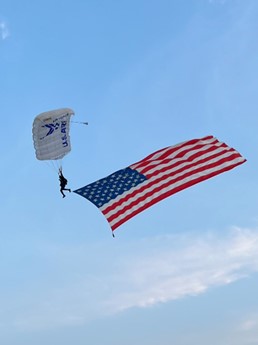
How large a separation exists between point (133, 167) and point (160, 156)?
1255 millimetres

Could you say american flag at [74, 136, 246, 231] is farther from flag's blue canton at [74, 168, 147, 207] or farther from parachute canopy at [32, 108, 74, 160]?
parachute canopy at [32, 108, 74, 160]

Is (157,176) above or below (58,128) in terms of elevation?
below

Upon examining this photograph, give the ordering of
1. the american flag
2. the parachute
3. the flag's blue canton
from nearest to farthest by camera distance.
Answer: the american flag
the flag's blue canton
the parachute

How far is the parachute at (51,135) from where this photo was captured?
1242 inches

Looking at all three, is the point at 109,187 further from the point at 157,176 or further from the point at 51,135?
the point at 51,135

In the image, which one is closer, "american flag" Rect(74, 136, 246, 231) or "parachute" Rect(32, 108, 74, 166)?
"american flag" Rect(74, 136, 246, 231)

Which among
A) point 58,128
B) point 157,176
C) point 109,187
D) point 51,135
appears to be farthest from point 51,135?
point 157,176

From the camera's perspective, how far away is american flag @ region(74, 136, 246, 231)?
78.2 ft

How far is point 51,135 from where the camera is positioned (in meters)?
32.0

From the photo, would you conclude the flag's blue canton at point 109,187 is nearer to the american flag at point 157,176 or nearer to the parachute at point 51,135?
the american flag at point 157,176

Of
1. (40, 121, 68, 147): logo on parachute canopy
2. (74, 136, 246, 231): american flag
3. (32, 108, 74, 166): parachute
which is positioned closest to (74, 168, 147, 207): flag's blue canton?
(74, 136, 246, 231): american flag

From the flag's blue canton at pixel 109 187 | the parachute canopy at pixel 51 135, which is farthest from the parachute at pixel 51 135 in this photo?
the flag's blue canton at pixel 109 187

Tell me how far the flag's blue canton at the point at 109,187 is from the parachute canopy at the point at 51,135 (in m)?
7.44

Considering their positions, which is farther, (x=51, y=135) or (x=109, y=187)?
(x=51, y=135)
